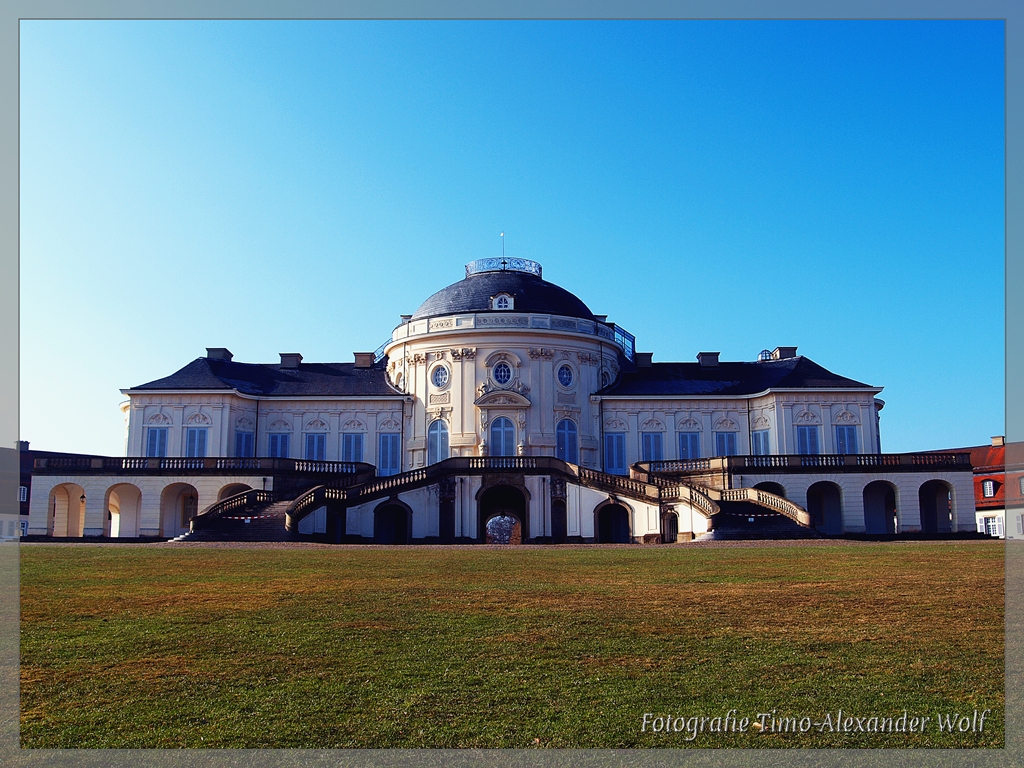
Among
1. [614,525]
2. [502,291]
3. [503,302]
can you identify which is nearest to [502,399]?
[503,302]

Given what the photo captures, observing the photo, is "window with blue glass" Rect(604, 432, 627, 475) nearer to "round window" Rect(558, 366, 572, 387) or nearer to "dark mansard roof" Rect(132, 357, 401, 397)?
"round window" Rect(558, 366, 572, 387)

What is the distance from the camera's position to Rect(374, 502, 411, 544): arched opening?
50.1 m

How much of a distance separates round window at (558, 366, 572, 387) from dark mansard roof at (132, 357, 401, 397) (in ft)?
34.4

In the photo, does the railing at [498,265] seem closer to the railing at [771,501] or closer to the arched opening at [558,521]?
the arched opening at [558,521]

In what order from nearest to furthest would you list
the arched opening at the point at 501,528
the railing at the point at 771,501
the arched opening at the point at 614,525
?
the railing at the point at 771,501
the arched opening at the point at 614,525
the arched opening at the point at 501,528

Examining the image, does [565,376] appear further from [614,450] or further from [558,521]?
[558,521]

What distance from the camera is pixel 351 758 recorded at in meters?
8.62

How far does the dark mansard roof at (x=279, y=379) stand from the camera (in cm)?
6009

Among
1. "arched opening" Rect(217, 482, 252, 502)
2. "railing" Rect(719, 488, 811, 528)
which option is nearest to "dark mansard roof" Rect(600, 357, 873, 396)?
"railing" Rect(719, 488, 811, 528)

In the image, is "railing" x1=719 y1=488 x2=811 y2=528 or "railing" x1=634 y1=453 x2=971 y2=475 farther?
"railing" x1=634 y1=453 x2=971 y2=475

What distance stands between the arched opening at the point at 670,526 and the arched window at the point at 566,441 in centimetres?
1462

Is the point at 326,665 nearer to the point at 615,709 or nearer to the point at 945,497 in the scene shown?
the point at 615,709

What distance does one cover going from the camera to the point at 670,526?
43.8m

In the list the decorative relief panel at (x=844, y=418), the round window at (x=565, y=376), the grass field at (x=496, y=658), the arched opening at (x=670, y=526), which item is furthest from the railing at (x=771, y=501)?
the grass field at (x=496, y=658)
